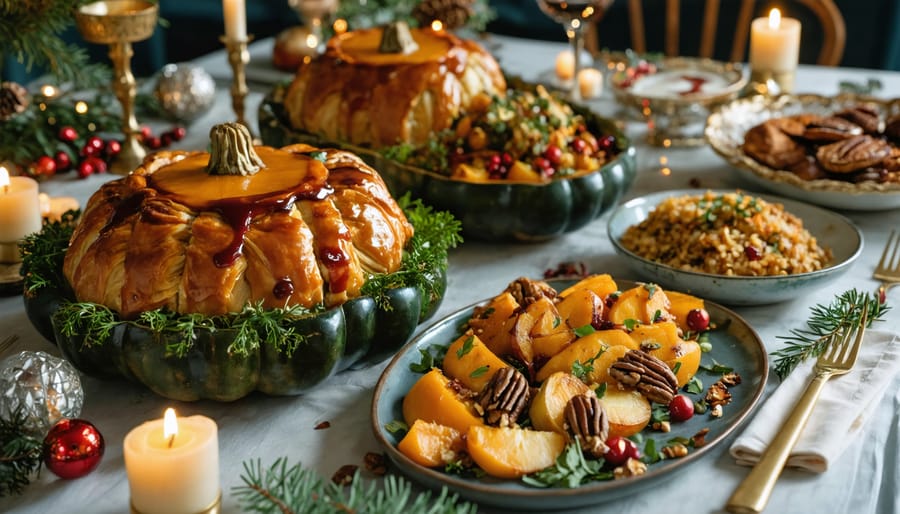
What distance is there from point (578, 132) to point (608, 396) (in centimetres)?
104

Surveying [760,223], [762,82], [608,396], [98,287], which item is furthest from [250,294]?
[762,82]

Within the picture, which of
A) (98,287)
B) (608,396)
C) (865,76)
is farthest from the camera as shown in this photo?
(865,76)

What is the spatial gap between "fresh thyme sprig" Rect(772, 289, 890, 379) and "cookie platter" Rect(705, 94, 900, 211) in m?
0.46

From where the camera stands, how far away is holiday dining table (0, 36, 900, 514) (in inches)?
54.6

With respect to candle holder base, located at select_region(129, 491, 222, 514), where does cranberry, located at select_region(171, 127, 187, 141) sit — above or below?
below

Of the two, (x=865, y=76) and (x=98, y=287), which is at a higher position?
(x=98, y=287)

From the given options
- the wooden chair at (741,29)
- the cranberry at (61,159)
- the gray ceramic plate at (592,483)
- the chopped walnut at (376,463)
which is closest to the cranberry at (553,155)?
the gray ceramic plate at (592,483)

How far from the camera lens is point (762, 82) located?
2.98m

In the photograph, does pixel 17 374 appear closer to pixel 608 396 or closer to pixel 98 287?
pixel 98 287

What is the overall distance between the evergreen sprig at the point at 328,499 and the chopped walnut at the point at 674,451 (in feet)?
0.96

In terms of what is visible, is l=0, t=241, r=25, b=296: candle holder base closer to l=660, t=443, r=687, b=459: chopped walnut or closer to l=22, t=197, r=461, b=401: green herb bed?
l=22, t=197, r=461, b=401: green herb bed

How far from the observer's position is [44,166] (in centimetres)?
258

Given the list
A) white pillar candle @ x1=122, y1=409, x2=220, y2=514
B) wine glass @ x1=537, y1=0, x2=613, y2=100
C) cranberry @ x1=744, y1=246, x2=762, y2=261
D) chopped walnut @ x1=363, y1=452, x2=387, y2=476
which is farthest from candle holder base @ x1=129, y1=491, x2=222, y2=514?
wine glass @ x1=537, y1=0, x2=613, y2=100

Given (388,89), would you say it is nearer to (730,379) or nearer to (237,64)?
(237,64)
